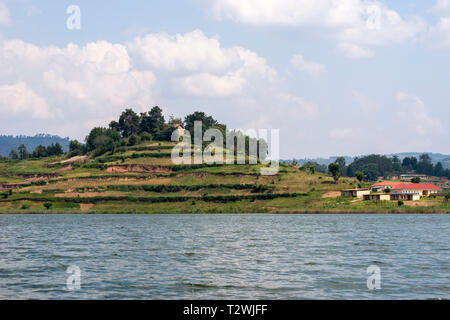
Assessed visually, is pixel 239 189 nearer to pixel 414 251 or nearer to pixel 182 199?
pixel 182 199

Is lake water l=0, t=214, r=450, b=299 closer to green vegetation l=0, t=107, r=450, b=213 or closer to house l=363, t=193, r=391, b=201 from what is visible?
green vegetation l=0, t=107, r=450, b=213

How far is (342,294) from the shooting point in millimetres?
27578

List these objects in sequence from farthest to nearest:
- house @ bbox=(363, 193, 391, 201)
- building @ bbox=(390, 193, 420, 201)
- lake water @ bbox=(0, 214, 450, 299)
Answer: house @ bbox=(363, 193, 391, 201)
building @ bbox=(390, 193, 420, 201)
lake water @ bbox=(0, 214, 450, 299)

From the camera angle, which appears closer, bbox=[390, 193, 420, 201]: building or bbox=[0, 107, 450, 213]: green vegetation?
bbox=[390, 193, 420, 201]: building

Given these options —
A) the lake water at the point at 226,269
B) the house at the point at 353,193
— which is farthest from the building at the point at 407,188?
the lake water at the point at 226,269

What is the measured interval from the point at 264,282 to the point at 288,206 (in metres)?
132

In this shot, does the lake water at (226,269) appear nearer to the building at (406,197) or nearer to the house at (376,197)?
the building at (406,197)

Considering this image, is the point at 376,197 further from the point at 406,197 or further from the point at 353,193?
the point at 406,197

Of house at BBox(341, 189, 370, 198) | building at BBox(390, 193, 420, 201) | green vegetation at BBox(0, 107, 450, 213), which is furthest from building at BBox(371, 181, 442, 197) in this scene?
house at BBox(341, 189, 370, 198)

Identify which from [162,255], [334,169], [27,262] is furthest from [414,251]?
[334,169]

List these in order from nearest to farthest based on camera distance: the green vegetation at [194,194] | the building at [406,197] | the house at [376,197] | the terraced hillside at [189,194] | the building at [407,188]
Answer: the building at [406,197], the house at [376,197], the green vegetation at [194,194], the terraced hillside at [189,194], the building at [407,188]

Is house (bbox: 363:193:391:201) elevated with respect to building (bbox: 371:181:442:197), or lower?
lower
